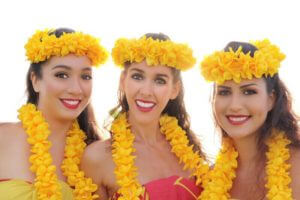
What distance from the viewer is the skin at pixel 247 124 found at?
376cm

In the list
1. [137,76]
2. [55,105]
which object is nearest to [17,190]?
[55,105]

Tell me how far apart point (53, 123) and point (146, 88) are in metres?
0.83

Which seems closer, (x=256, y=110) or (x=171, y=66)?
(x=256, y=110)

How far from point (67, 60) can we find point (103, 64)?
0.34 m

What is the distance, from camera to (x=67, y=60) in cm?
427

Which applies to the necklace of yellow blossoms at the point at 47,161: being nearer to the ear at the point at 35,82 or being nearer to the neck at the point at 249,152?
the ear at the point at 35,82

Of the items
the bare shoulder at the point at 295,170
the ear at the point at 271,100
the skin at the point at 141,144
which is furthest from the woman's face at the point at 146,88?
the bare shoulder at the point at 295,170

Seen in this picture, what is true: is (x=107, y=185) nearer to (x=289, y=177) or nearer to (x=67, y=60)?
(x=67, y=60)

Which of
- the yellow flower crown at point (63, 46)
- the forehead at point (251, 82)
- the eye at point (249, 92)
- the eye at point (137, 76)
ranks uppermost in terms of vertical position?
the yellow flower crown at point (63, 46)

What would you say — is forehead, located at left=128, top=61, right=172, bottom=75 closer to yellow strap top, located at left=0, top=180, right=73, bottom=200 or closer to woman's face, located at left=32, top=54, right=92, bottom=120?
woman's face, located at left=32, top=54, right=92, bottom=120

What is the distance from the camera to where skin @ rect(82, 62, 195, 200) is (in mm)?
4172

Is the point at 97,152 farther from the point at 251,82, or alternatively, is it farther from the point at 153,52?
the point at 251,82

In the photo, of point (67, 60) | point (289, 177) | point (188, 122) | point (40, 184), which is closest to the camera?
point (289, 177)

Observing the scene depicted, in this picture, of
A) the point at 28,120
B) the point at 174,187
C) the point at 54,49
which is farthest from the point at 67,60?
the point at 174,187
